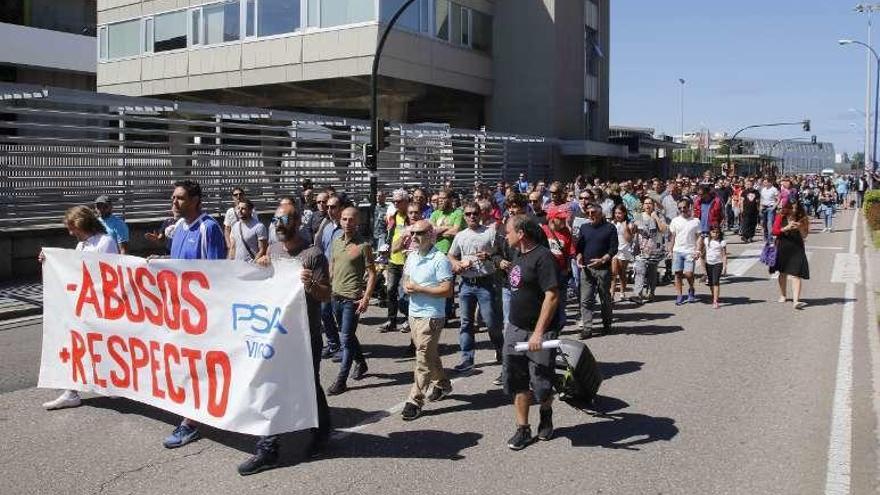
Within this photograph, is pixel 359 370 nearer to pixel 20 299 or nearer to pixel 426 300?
pixel 426 300

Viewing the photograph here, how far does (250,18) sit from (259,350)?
1241 inches

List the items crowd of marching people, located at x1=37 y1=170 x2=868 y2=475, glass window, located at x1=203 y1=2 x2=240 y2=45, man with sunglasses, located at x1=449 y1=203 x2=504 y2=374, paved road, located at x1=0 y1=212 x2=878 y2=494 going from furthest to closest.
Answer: glass window, located at x1=203 y1=2 x2=240 y2=45 < man with sunglasses, located at x1=449 y1=203 x2=504 y2=374 < crowd of marching people, located at x1=37 y1=170 x2=868 y2=475 < paved road, located at x1=0 y1=212 x2=878 y2=494

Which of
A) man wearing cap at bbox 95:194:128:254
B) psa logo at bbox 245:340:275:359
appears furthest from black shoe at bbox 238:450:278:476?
man wearing cap at bbox 95:194:128:254

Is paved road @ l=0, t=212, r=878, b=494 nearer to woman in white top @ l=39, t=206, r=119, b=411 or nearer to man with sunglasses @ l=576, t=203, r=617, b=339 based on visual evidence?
woman in white top @ l=39, t=206, r=119, b=411

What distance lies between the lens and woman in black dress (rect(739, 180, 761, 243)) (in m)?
22.9

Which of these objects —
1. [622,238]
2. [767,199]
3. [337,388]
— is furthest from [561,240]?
[767,199]

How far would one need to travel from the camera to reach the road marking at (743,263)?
16.5 metres

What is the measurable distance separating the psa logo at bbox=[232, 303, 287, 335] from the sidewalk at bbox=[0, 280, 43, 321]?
7.06m

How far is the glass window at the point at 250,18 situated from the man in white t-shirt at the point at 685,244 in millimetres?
25999

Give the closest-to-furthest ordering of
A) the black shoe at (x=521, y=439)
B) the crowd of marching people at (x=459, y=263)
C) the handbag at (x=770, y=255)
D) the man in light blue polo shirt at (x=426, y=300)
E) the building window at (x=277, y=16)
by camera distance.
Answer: the black shoe at (x=521, y=439) < the crowd of marching people at (x=459, y=263) < the man in light blue polo shirt at (x=426, y=300) < the handbag at (x=770, y=255) < the building window at (x=277, y=16)

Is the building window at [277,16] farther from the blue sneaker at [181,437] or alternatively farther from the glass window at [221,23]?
the blue sneaker at [181,437]

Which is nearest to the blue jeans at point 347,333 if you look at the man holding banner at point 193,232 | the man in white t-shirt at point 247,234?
the man holding banner at point 193,232

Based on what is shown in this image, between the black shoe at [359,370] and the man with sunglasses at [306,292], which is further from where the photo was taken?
the black shoe at [359,370]

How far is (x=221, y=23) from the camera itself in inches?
1404
